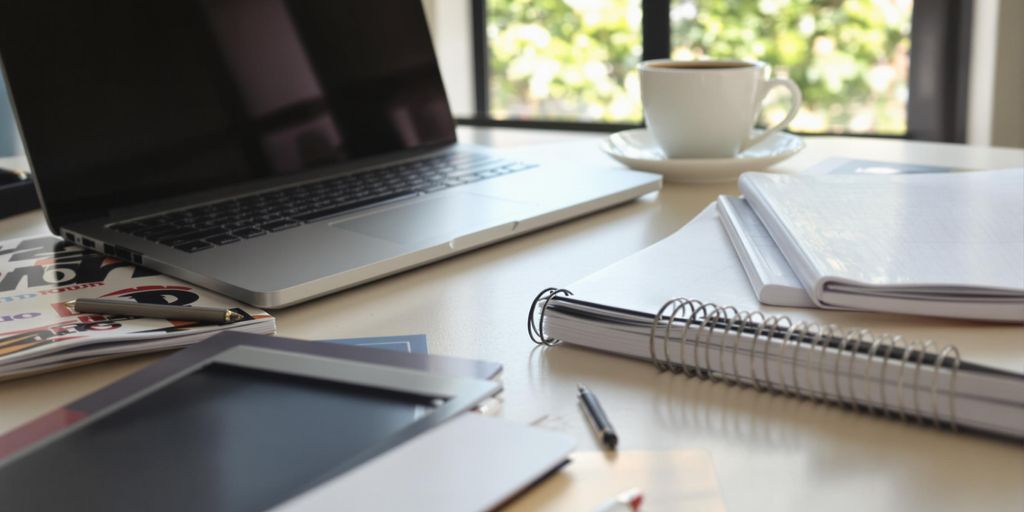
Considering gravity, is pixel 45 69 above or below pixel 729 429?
above

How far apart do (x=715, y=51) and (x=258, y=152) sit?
6.46ft

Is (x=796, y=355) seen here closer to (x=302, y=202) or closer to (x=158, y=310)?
(x=158, y=310)

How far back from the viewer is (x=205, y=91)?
3.05 feet

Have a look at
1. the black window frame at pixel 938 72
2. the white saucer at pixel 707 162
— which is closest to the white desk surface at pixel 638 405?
the white saucer at pixel 707 162

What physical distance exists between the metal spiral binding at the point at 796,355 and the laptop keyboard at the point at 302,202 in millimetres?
383

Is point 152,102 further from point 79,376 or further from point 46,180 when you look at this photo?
point 79,376

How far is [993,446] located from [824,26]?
7.52 feet

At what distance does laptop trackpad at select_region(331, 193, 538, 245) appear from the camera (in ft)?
2.52

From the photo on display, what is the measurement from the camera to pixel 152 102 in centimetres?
89

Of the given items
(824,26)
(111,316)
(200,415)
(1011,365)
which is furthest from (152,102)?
(824,26)

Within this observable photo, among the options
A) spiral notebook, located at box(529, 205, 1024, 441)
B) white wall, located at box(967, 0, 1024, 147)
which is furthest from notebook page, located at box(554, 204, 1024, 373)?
white wall, located at box(967, 0, 1024, 147)

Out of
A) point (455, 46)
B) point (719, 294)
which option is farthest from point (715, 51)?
point (719, 294)

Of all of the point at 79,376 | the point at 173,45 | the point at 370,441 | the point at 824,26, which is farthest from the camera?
the point at 824,26

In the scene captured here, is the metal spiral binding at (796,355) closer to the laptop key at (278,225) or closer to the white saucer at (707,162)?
the laptop key at (278,225)
